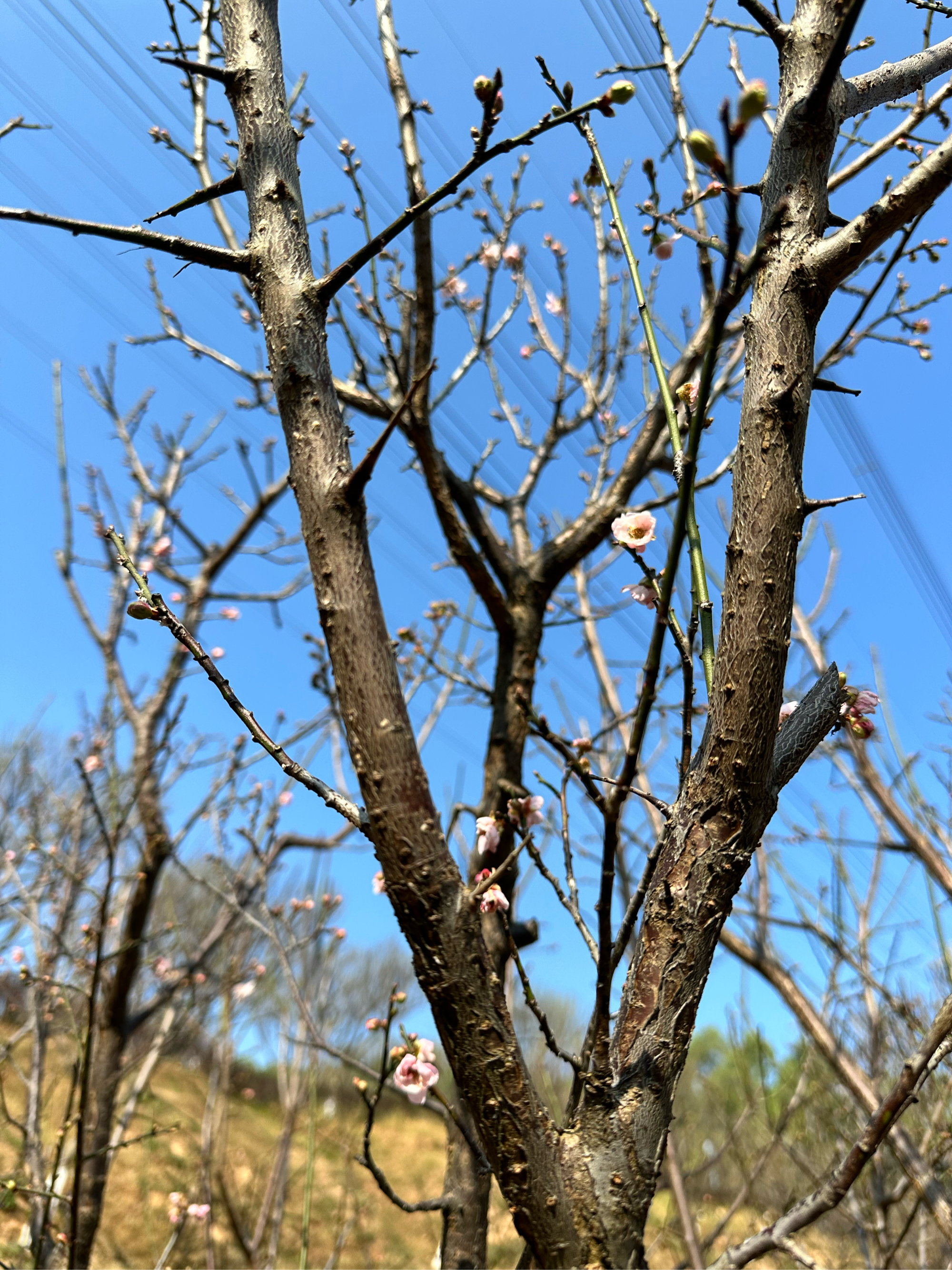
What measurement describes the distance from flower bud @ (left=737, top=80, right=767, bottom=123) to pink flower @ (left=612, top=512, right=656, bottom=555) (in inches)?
24.9

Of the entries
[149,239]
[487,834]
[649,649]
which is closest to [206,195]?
[149,239]

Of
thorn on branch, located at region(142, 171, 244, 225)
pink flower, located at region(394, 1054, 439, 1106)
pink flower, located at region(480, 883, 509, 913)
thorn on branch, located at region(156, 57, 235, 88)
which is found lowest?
pink flower, located at region(394, 1054, 439, 1106)

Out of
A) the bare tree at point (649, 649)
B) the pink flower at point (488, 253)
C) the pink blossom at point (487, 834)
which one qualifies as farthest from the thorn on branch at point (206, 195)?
the pink flower at point (488, 253)

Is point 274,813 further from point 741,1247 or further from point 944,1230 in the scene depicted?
point 741,1247

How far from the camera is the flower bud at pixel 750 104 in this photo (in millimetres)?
537

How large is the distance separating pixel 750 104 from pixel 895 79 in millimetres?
979

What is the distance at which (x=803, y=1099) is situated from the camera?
3957 millimetres

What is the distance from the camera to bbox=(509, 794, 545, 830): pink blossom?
5.01ft

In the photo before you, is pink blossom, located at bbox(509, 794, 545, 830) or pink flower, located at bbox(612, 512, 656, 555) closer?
pink flower, located at bbox(612, 512, 656, 555)

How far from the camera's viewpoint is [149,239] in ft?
3.79

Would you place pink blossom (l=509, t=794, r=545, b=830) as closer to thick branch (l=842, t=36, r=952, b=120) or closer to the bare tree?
the bare tree

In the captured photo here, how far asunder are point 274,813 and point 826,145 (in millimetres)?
3788

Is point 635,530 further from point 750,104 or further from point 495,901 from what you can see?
point 750,104

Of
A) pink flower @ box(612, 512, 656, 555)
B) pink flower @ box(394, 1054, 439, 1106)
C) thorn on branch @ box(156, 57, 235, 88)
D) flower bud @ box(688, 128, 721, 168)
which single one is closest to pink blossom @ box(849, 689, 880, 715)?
pink flower @ box(612, 512, 656, 555)
